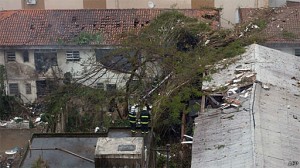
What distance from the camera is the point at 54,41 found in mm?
26906

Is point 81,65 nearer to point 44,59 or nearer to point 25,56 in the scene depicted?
point 44,59

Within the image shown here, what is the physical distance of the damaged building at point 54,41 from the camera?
26.8m

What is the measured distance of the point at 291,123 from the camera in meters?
16.2

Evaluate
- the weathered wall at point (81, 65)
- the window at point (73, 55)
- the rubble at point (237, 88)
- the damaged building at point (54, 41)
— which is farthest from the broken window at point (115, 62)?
the rubble at point (237, 88)

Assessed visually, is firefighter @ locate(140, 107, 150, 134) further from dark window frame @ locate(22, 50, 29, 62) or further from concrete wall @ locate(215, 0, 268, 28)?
concrete wall @ locate(215, 0, 268, 28)

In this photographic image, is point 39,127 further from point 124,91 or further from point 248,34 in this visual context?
point 248,34

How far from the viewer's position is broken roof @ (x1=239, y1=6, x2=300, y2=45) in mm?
25969

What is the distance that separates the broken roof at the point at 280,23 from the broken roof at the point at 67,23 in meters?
1.72

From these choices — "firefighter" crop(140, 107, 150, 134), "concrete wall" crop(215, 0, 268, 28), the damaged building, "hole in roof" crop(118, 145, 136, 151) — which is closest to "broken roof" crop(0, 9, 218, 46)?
the damaged building

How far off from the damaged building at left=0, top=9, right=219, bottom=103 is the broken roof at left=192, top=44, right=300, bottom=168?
819 cm

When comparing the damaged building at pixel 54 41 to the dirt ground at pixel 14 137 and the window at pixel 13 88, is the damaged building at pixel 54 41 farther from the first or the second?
the dirt ground at pixel 14 137

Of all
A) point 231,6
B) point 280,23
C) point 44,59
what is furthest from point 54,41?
point 280,23

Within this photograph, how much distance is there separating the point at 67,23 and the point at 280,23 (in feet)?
32.2

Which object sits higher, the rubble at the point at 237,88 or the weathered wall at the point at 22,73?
the rubble at the point at 237,88
